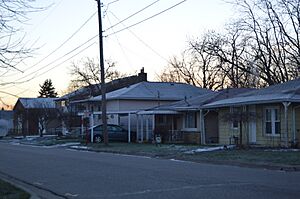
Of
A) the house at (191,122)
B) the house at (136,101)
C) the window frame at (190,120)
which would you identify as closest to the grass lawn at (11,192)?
the house at (191,122)

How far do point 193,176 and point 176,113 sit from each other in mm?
24933

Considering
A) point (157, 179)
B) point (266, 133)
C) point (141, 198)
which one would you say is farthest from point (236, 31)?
point (141, 198)

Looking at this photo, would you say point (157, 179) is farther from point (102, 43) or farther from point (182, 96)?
point (182, 96)

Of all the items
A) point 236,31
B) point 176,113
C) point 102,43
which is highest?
point 236,31

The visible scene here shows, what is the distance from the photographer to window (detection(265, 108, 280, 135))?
3000 centimetres

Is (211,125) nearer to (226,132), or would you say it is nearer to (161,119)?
(226,132)

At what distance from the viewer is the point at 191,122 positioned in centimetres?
4050

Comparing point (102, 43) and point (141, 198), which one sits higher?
point (102, 43)

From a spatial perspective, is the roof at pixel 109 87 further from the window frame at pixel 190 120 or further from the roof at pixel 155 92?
the window frame at pixel 190 120

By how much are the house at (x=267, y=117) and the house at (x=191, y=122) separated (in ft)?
11.7

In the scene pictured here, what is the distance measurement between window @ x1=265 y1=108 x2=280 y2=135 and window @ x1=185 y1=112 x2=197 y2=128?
31.6 feet

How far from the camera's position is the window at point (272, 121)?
30.0 metres

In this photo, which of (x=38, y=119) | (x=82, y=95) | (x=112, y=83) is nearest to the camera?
(x=38, y=119)

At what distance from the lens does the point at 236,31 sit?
2016 inches
